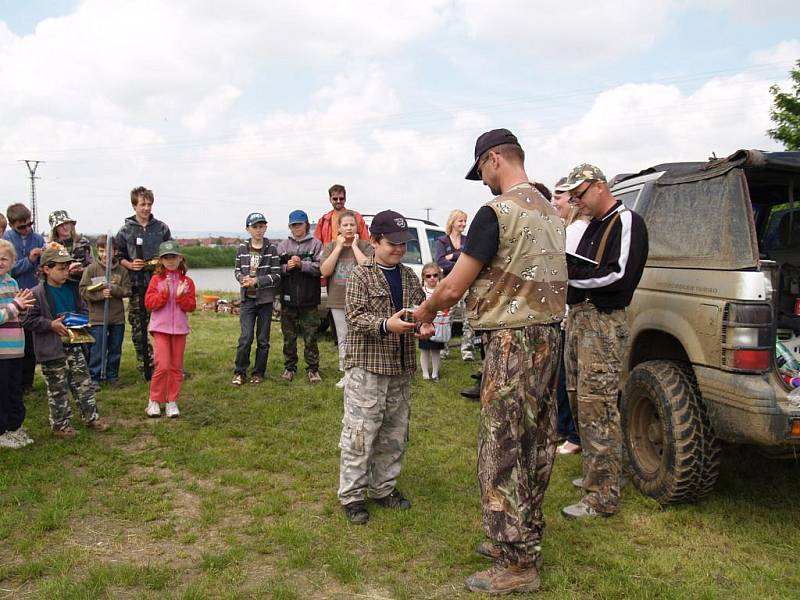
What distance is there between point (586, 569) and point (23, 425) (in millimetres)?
5063

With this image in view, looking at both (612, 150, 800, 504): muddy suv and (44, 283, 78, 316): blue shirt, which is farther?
(44, 283, 78, 316): blue shirt

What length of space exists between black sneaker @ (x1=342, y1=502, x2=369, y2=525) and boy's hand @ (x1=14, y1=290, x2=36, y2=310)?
3029mm

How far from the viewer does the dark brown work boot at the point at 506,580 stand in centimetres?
325

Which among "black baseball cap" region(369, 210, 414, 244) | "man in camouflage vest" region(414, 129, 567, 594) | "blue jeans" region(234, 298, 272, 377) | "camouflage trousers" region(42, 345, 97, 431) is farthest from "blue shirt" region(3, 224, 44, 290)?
"man in camouflage vest" region(414, 129, 567, 594)

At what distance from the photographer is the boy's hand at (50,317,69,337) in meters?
5.56

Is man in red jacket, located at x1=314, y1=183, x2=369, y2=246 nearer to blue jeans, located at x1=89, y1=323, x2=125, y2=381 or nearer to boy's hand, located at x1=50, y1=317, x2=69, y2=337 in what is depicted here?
blue jeans, located at x1=89, y1=323, x2=125, y2=381

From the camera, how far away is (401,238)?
158 inches

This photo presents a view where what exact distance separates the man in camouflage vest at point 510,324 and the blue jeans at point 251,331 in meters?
4.60

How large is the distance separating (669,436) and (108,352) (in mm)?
6282

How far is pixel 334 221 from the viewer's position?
27.1 feet

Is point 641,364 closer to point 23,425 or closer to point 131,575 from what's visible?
point 131,575

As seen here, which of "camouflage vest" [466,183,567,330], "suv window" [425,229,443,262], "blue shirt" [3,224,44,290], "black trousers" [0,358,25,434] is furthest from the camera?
"suv window" [425,229,443,262]

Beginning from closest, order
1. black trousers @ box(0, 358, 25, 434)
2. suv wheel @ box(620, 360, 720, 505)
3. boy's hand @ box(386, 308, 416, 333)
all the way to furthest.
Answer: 1. boy's hand @ box(386, 308, 416, 333)
2. suv wheel @ box(620, 360, 720, 505)
3. black trousers @ box(0, 358, 25, 434)

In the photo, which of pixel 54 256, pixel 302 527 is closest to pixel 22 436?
pixel 54 256
